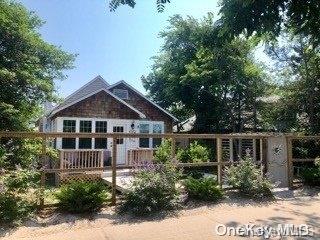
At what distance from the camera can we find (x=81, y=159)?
14.7 metres

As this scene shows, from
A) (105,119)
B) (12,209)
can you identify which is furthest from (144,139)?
(12,209)

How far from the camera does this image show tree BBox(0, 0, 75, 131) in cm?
1192

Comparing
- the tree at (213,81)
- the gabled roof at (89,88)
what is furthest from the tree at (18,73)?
the tree at (213,81)

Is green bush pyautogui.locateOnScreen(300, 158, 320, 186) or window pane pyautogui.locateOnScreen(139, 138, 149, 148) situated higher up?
window pane pyautogui.locateOnScreen(139, 138, 149, 148)

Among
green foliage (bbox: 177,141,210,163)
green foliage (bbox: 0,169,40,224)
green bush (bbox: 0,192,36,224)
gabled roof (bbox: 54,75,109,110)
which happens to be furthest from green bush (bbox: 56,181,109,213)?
gabled roof (bbox: 54,75,109,110)

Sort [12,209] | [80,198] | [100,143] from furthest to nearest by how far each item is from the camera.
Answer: [100,143] → [80,198] → [12,209]

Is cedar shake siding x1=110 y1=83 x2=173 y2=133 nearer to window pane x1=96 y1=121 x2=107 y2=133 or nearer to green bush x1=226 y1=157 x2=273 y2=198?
window pane x1=96 y1=121 x2=107 y2=133

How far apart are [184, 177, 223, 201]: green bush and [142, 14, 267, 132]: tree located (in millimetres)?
14120

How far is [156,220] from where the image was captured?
680 cm

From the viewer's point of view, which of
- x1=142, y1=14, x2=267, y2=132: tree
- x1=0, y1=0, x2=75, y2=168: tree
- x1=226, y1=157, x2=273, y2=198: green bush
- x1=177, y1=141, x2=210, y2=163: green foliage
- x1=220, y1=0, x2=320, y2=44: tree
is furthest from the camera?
x1=142, y1=14, x2=267, y2=132: tree

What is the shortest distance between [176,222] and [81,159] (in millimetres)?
8975

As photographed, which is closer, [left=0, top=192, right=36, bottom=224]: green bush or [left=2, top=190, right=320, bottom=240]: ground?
[left=2, top=190, right=320, bottom=240]: ground

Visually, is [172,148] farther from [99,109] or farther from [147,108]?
[147,108]

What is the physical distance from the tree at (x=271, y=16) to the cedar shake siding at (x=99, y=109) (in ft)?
42.3
